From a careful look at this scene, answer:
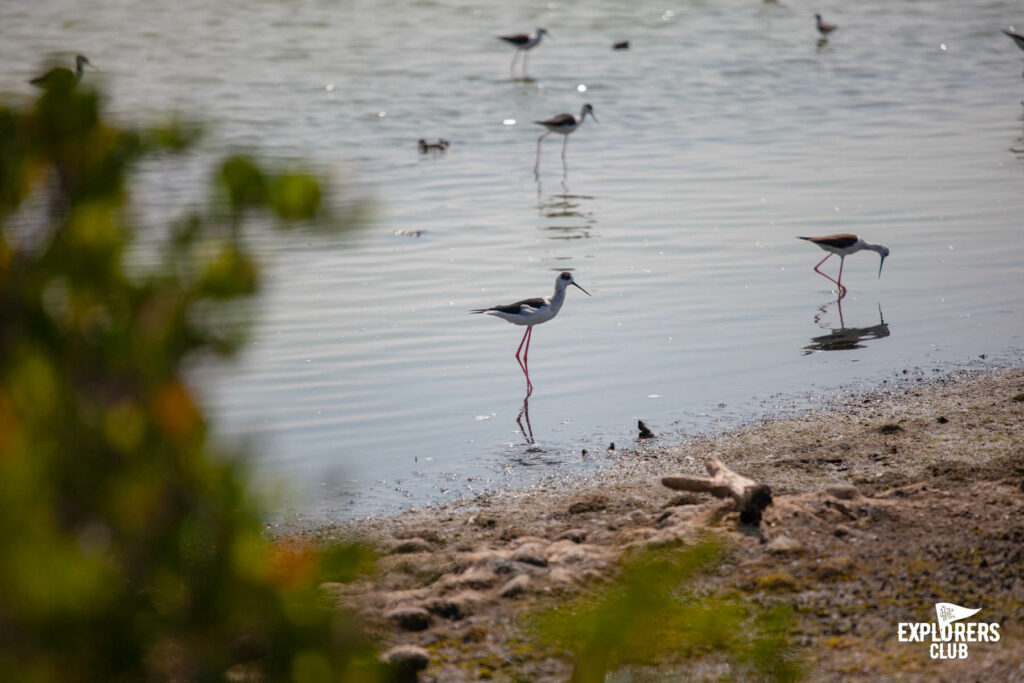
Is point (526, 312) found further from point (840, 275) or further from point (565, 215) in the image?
point (565, 215)

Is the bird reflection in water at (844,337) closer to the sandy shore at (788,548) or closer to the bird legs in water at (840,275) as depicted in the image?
the bird legs in water at (840,275)

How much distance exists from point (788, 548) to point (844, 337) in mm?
5063

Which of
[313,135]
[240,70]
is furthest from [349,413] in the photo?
[240,70]

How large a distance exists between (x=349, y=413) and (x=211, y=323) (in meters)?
6.69

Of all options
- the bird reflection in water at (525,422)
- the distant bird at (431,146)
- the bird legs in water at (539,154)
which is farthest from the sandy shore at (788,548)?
the distant bird at (431,146)

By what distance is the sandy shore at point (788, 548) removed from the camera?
13.9 feet

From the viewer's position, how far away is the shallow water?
7.69 meters

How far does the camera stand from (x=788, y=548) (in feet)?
16.5

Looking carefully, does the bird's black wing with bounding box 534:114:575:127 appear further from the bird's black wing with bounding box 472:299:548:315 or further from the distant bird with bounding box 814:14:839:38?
the distant bird with bounding box 814:14:839:38

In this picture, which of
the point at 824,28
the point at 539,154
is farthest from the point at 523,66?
the point at 539,154

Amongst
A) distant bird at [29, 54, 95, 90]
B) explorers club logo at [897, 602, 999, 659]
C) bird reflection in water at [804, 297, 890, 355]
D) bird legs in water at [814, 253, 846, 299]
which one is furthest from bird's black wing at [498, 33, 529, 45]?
distant bird at [29, 54, 95, 90]

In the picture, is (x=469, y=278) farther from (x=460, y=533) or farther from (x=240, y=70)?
(x=240, y=70)

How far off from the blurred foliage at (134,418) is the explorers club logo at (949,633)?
3172 mm

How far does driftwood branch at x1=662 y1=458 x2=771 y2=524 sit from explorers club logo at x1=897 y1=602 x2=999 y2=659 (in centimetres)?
108
